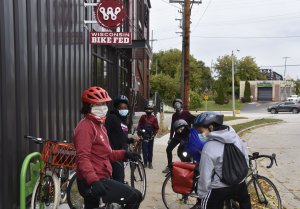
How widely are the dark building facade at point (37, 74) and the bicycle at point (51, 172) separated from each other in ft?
2.00

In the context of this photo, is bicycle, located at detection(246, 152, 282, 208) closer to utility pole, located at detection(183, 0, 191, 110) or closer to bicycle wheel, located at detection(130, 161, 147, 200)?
bicycle wheel, located at detection(130, 161, 147, 200)

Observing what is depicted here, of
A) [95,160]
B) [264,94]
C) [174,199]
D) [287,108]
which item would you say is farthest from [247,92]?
[95,160]

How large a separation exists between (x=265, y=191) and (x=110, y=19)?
19.3 ft

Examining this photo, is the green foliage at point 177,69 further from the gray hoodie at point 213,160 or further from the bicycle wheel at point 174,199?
the gray hoodie at point 213,160

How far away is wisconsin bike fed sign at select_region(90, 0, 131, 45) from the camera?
7.43m

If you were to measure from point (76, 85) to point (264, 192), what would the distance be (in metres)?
5.08

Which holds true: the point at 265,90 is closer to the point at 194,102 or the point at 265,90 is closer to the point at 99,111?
the point at 194,102

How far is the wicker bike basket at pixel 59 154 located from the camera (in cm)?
350

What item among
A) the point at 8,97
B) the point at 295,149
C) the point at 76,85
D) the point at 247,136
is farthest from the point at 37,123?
the point at 247,136

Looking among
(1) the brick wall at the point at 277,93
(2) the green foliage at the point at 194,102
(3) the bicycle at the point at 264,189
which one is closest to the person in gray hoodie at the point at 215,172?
(3) the bicycle at the point at 264,189

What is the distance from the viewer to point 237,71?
81.2 metres

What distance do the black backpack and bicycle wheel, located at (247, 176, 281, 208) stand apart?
1.89 meters

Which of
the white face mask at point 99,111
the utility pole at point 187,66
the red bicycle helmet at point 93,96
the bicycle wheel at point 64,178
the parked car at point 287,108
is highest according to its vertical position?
the utility pole at point 187,66

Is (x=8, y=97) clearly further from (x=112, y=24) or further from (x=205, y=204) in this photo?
(x=112, y=24)
